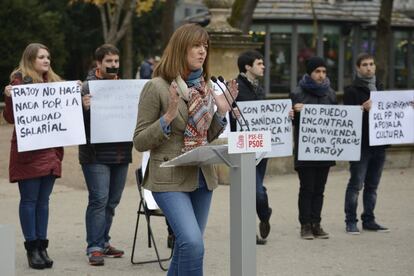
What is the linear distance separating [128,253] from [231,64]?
17.6 feet

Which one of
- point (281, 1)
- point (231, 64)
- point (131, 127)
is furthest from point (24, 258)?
point (281, 1)

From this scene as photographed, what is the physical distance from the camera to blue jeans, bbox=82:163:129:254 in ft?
27.3

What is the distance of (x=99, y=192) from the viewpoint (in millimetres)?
8305

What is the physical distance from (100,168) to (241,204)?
302 centimetres

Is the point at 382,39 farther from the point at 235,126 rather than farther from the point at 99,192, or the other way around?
the point at 99,192

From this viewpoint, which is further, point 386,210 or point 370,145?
point 386,210

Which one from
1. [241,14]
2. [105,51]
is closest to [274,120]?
[105,51]

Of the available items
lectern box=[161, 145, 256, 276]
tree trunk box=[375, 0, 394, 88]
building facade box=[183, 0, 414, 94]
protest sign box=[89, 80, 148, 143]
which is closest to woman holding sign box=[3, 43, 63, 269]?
protest sign box=[89, 80, 148, 143]

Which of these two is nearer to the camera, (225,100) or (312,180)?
(225,100)

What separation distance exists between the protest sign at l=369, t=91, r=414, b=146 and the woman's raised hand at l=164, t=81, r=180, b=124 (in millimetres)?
4584

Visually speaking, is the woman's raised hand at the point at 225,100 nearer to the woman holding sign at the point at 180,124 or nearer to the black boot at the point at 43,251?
the woman holding sign at the point at 180,124

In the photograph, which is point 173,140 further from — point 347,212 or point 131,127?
point 347,212

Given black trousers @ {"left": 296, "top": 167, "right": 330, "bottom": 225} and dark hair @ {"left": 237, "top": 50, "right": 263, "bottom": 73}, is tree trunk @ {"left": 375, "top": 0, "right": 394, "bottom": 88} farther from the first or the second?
dark hair @ {"left": 237, "top": 50, "right": 263, "bottom": 73}

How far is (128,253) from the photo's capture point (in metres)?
8.96
